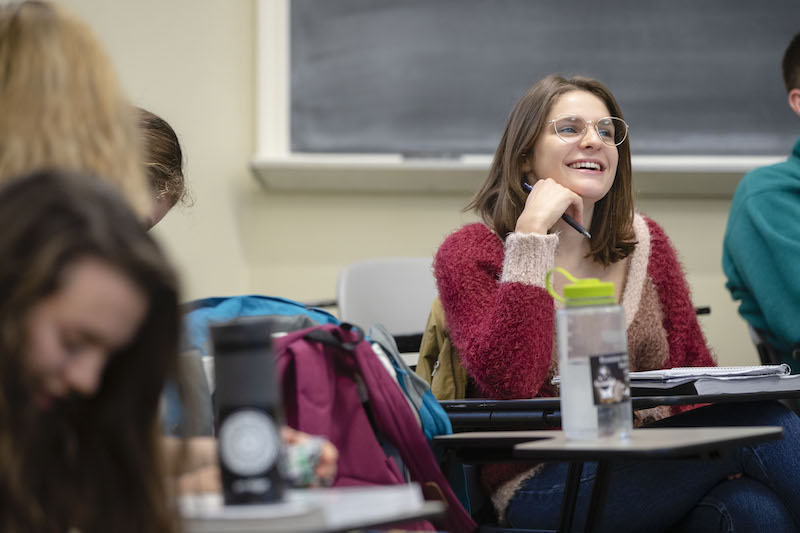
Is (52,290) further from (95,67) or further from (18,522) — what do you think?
(95,67)

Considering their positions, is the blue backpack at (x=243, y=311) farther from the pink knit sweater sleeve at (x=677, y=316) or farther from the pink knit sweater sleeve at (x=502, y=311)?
the pink knit sweater sleeve at (x=677, y=316)

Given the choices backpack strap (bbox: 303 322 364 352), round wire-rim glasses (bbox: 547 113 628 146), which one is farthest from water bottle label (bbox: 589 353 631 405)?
round wire-rim glasses (bbox: 547 113 628 146)

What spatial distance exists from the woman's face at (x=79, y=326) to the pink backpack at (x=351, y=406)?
54cm

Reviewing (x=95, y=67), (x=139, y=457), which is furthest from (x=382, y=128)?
(x=139, y=457)

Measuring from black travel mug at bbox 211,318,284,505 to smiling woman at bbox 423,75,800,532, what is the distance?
38.8 inches

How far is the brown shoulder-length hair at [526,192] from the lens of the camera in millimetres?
2053

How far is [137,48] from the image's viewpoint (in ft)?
9.27

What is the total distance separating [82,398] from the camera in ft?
2.56

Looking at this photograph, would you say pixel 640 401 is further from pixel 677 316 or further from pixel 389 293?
pixel 389 293

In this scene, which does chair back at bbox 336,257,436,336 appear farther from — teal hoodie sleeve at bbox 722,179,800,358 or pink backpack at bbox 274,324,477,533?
pink backpack at bbox 274,324,477,533

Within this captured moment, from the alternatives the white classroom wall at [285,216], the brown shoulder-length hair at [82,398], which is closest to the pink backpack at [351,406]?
the brown shoulder-length hair at [82,398]

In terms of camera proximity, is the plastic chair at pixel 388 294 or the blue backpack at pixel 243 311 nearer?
the blue backpack at pixel 243 311

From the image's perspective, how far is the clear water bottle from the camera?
126 cm

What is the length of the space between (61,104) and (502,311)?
3.30ft
